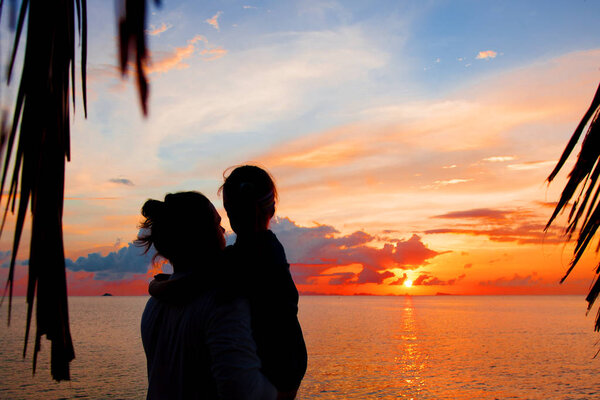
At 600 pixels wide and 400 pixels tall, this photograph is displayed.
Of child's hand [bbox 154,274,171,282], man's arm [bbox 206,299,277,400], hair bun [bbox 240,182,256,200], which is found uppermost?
hair bun [bbox 240,182,256,200]

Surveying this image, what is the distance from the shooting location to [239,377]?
1.49 metres

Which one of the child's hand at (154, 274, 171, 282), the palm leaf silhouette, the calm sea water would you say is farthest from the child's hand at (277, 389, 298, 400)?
the calm sea water

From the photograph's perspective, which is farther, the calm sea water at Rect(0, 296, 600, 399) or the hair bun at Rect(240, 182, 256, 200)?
the calm sea water at Rect(0, 296, 600, 399)

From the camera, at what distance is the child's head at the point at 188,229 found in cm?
186

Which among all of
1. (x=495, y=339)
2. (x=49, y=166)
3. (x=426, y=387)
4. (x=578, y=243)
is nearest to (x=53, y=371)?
(x=49, y=166)

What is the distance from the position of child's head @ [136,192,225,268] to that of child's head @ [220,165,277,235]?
0.29ft

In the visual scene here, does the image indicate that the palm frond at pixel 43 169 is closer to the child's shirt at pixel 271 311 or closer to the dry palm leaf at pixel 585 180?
the child's shirt at pixel 271 311

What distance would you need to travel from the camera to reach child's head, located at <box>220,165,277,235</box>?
1820 mm

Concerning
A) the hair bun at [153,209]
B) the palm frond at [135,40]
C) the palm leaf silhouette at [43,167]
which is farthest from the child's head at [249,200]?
the palm frond at [135,40]

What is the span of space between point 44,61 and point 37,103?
0.26 feet

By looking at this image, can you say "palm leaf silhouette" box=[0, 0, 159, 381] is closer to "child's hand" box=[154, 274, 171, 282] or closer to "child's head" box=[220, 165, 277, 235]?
"child's head" box=[220, 165, 277, 235]

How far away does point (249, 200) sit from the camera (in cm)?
182

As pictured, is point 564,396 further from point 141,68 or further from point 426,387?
point 141,68

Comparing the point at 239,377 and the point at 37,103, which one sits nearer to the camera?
the point at 37,103
